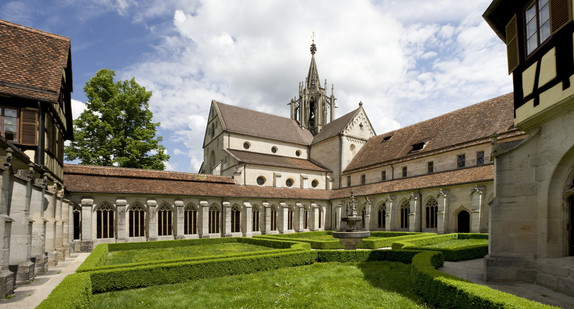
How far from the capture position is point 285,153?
42.7 metres

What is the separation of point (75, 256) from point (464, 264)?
2168 centimetres

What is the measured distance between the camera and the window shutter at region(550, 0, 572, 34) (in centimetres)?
833

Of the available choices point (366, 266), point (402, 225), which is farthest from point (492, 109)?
point (366, 266)

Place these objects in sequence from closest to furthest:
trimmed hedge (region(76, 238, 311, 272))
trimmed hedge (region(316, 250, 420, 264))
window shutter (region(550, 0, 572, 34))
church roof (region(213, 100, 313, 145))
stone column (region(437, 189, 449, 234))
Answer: window shutter (region(550, 0, 572, 34)) < trimmed hedge (region(76, 238, 311, 272)) < trimmed hedge (region(316, 250, 420, 264)) < stone column (region(437, 189, 449, 234)) < church roof (region(213, 100, 313, 145))

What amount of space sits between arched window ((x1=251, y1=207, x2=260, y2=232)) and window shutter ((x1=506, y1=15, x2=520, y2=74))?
24.9 metres

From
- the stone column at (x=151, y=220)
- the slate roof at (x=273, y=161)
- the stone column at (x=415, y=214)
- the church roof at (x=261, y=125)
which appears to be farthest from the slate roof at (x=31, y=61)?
the stone column at (x=415, y=214)

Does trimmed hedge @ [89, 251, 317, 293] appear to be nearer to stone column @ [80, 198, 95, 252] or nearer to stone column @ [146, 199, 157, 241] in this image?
stone column @ [80, 198, 95, 252]

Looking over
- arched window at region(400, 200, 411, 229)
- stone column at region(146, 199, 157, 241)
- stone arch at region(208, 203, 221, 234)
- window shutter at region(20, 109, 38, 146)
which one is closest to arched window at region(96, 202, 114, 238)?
stone column at region(146, 199, 157, 241)

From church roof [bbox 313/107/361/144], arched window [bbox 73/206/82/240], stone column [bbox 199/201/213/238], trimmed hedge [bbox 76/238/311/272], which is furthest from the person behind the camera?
church roof [bbox 313/107/361/144]

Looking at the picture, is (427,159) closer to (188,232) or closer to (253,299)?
(188,232)

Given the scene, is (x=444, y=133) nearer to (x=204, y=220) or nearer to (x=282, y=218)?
(x=282, y=218)

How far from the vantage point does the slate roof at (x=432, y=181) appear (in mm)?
23828

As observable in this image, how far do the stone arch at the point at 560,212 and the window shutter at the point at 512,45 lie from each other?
416 cm

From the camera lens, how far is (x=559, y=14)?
28.4ft
